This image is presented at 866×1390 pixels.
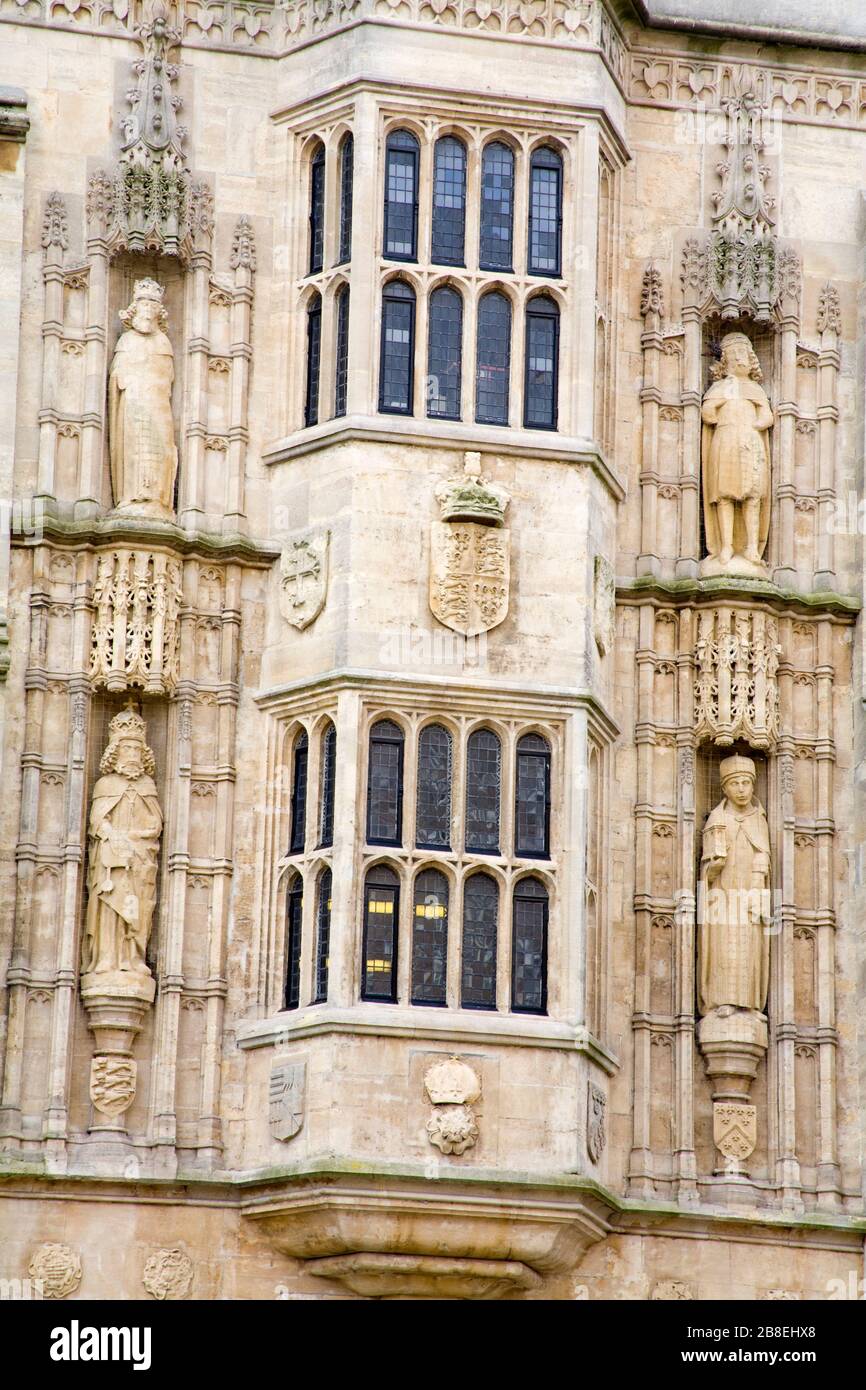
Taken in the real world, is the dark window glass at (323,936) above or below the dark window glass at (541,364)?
below

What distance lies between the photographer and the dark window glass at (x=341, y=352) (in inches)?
1235

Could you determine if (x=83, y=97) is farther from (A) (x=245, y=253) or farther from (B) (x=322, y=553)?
(B) (x=322, y=553)

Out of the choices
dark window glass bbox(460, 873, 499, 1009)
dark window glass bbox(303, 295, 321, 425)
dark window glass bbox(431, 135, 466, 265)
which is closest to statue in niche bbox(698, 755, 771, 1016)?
dark window glass bbox(460, 873, 499, 1009)

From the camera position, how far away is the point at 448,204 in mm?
31688

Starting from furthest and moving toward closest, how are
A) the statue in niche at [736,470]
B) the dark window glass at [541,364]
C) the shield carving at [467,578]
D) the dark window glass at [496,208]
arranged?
the statue in niche at [736,470] → the dark window glass at [496,208] → the dark window glass at [541,364] → the shield carving at [467,578]

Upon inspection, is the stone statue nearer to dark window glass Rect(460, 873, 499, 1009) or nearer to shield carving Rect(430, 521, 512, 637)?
shield carving Rect(430, 521, 512, 637)

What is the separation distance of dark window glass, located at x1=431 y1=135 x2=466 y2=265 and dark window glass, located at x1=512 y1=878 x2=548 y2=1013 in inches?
206

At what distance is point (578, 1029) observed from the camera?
30.0m

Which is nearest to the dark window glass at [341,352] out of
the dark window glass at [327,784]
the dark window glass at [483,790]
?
the dark window glass at [327,784]

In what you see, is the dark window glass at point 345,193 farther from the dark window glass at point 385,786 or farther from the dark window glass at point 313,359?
the dark window glass at point 385,786

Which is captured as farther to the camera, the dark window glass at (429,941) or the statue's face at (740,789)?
the statue's face at (740,789)

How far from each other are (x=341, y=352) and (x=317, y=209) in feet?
4.52

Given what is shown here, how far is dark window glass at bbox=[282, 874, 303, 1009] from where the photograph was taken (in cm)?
3030

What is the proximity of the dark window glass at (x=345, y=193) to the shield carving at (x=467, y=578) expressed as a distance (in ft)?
8.43
